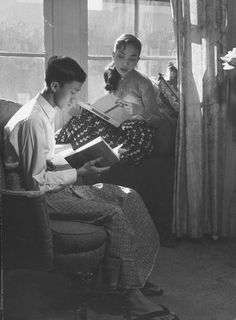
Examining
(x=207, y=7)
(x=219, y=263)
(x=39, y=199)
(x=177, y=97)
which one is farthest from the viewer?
(x=177, y=97)

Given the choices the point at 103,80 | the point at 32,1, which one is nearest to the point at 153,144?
the point at 103,80

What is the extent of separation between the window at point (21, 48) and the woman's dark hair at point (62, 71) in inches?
47.1

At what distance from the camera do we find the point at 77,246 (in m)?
1.96

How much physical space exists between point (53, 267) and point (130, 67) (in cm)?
176

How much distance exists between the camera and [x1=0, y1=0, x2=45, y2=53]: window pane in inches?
130

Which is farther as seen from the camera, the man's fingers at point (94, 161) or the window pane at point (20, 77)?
the window pane at point (20, 77)

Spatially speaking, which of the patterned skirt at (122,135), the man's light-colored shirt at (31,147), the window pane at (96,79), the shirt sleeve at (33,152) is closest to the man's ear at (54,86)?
the man's light-colored shirt at (31,147)

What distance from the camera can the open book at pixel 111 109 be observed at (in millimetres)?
3070

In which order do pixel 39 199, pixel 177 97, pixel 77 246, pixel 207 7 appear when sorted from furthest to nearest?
pixel 177 97 < pixel 207 7 < pixel 77 246 < pixel 39 199

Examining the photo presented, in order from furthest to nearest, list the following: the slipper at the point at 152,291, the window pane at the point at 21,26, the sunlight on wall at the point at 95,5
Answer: the sunlight on wall at the point at 95,5
the window pane at the point at 21,26
the slipper at the point at 152,291

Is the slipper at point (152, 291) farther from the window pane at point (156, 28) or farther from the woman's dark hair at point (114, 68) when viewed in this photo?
the window pane at point (156, 28)

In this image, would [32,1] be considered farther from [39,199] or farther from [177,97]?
[39,199]

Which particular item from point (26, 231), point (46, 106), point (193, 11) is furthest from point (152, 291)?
point (193, 11)

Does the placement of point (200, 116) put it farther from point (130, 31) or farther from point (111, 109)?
point (130, 31)
